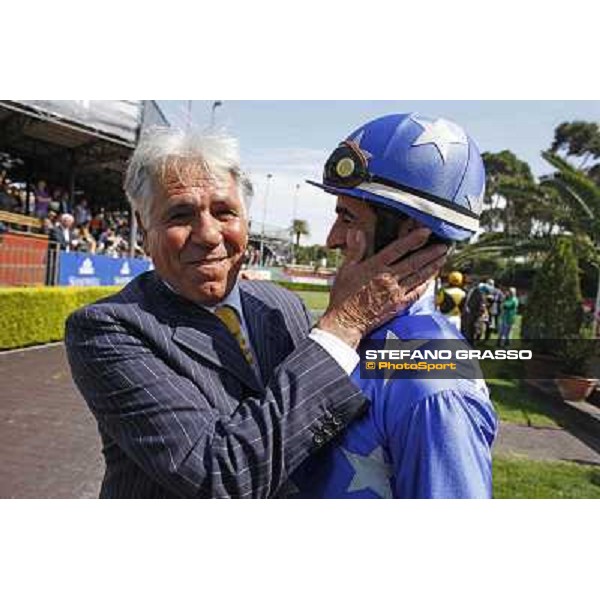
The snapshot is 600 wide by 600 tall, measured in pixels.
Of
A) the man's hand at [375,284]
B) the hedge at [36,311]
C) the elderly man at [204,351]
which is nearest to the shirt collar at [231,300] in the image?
the elderly man at [204,351]

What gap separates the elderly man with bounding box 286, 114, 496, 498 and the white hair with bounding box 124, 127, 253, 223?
0.79ft

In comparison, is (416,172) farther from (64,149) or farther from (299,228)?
(64,149)

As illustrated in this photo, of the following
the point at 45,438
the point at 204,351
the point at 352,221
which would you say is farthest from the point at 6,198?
the point at 352,221

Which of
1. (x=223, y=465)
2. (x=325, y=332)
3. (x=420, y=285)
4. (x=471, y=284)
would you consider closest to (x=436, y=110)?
(x=471, y=284)

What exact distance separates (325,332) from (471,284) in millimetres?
794

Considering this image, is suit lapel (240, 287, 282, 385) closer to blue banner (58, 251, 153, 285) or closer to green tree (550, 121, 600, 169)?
green tree (550, 121, 600, 169)

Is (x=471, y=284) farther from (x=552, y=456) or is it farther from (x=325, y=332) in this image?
(x=552, y=456)

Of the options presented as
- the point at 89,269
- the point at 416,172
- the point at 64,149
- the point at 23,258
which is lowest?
the point at 89,269

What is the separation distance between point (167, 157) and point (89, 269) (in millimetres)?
6908

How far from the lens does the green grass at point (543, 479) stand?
9.49 ft

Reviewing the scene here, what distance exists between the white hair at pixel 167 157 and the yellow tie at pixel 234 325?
273 millimetres

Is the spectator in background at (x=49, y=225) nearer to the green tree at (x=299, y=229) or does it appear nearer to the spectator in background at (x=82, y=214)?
the spectator in background at (x=82, y=214)

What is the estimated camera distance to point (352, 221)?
3.79ft

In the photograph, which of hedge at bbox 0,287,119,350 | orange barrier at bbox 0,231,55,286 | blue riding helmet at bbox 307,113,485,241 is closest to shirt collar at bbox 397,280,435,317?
blue riding helmet at bbox 307,113,485,241
